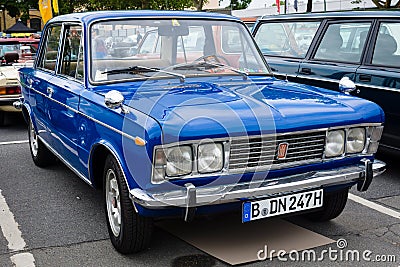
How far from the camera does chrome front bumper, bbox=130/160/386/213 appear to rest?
3.36m

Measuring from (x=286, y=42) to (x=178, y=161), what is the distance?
478 centimetres

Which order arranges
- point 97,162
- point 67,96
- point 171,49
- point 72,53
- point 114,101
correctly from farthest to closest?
point 72,53 < point 171,49 < point 67,96 < point 97,162 < point 114,101

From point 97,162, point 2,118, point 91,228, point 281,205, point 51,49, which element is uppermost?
point 51,49

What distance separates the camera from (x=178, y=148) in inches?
134

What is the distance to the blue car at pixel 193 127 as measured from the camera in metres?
3.43

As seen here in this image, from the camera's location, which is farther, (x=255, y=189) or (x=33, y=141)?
(x=33, y=141)

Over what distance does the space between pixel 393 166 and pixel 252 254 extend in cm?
336

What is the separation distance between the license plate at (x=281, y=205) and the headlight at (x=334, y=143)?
0.30 m

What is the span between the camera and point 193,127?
3.37 metres

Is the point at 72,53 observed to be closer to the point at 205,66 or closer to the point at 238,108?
the point at 205,66

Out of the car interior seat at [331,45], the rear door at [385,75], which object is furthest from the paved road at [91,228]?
the car interior seat at [331,45]

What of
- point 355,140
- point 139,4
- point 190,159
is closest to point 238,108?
point 190,159

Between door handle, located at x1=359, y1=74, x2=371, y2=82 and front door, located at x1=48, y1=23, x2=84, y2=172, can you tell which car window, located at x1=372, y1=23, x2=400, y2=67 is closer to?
door handle, located at x1=359, y1=74, x2=371, y2=82

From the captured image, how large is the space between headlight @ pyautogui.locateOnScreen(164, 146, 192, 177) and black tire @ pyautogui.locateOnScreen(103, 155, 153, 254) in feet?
1.54
